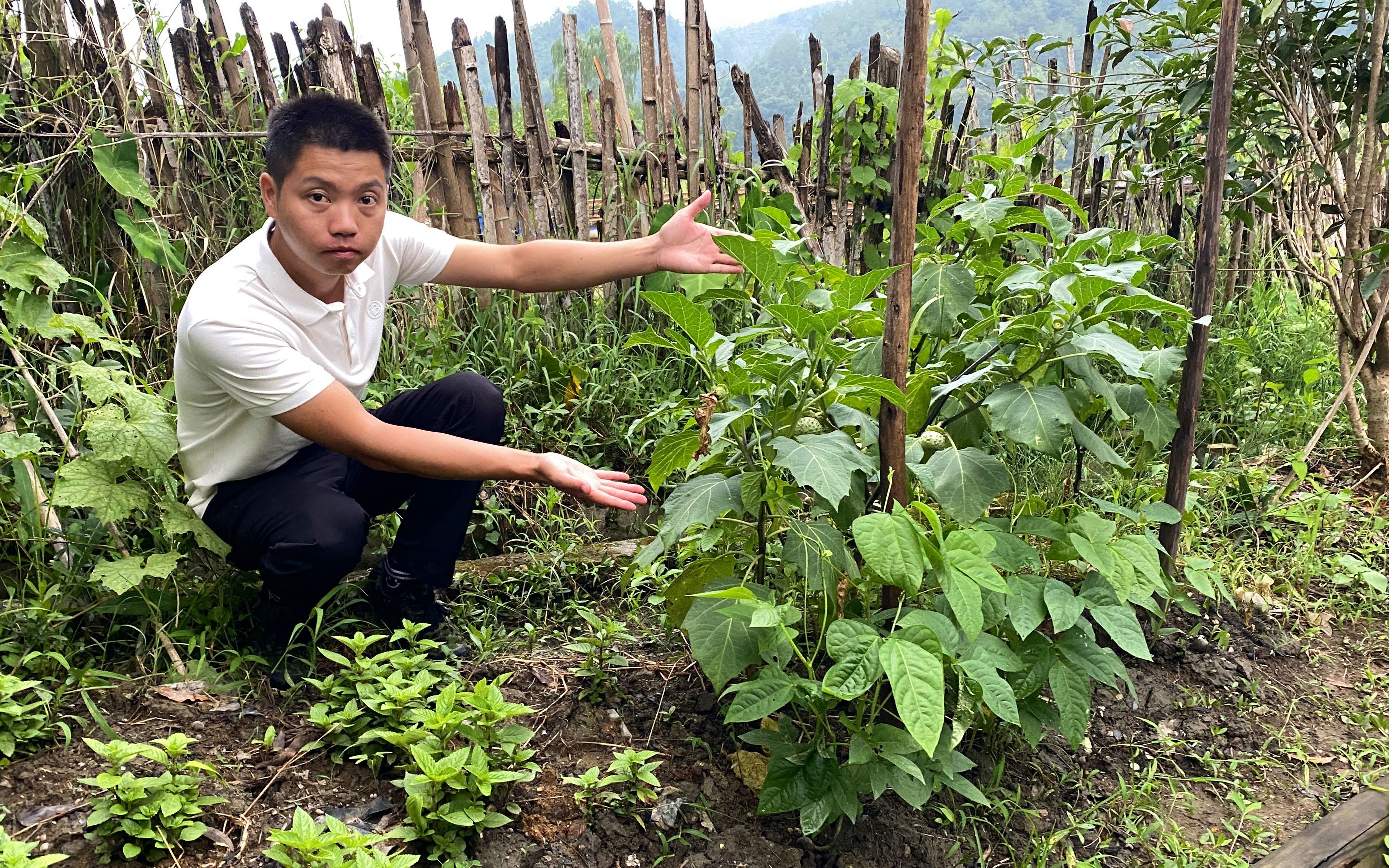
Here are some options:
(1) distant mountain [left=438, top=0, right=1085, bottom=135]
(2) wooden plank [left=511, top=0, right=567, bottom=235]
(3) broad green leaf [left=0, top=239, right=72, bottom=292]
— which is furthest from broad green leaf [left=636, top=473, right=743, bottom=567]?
(1) distant mountain [left=438, top=0, right=1085, bottom=135]

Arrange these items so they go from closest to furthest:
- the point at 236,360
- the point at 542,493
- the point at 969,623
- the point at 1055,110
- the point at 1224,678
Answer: the point at 969,623, the point at 236,360, the point at 1224,678, the point at 542,493, the point at 1055,110

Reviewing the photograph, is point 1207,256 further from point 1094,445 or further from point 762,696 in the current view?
point 762,696

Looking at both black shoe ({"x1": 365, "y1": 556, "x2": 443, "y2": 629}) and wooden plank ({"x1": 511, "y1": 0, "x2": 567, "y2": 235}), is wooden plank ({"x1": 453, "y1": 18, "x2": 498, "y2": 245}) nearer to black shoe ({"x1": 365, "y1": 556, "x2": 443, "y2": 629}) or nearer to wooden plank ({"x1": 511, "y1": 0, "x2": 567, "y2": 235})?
wooden plank ({"x1": 511, "y1": 0, "x2": 567, "y2": 235})

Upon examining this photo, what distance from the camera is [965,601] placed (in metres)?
1.51

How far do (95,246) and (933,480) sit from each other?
2817mm

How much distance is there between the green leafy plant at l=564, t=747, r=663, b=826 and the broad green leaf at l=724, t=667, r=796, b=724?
25cm

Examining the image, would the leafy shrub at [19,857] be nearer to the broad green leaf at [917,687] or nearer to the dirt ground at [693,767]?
the dirt ground at [693,767]

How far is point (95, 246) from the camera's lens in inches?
115

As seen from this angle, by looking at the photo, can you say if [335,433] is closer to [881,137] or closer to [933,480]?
[933,480]

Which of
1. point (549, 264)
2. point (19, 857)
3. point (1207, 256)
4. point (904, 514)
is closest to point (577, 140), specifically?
point (549, 264)

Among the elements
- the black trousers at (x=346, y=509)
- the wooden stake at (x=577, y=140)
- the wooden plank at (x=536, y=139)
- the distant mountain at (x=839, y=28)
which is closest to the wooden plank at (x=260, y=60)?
the wooden plank at (x=536, y=139)

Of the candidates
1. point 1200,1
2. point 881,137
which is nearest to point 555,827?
point 1200,1

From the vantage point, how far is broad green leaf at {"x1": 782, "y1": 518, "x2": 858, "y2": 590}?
1.63 m

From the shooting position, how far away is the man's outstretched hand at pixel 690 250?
2334 mm
